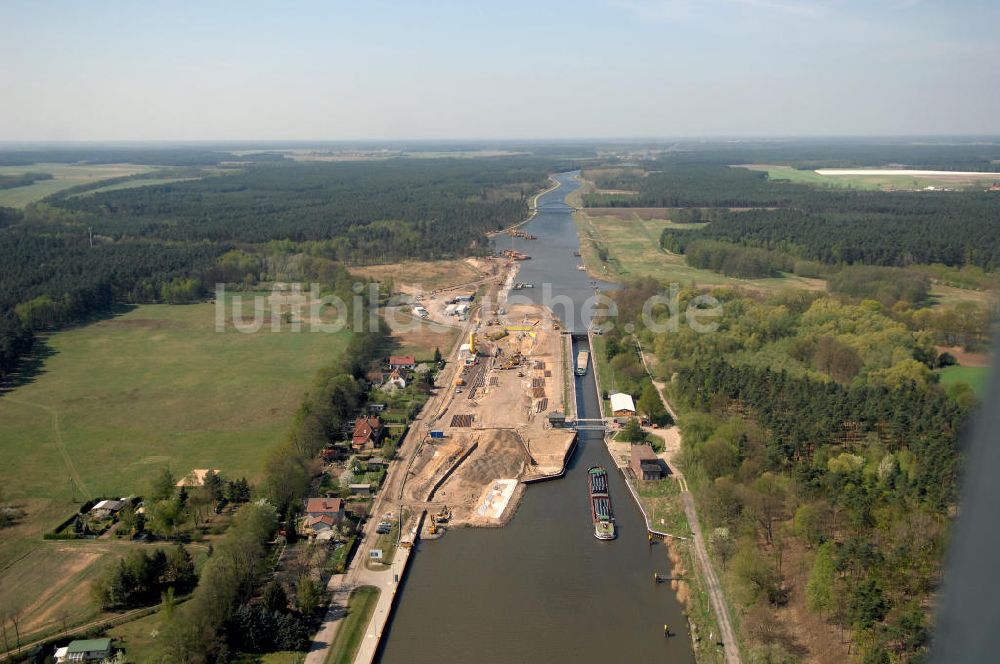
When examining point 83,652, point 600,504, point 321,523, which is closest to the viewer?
point 83,652

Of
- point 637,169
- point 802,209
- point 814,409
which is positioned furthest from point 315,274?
point 637,169

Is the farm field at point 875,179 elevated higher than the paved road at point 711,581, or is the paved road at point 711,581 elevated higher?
the farm field at point 875,179

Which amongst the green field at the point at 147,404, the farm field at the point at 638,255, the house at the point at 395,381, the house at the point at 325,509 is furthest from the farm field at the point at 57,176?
the house at the point at 325,509

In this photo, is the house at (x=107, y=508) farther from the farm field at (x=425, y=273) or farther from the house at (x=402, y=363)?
the farm field at (x=425, y=273)

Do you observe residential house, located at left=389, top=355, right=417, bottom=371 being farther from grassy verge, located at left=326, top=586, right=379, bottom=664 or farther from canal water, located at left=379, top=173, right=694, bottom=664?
grassy verge, located at left=326, top=586, right=379, bottom=664

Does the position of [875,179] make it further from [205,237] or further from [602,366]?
[205,237]

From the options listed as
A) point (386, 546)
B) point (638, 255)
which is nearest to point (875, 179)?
point (638, 255)

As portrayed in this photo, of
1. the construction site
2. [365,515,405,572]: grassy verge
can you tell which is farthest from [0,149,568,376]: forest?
[365,515,405,572]: grassy verge
